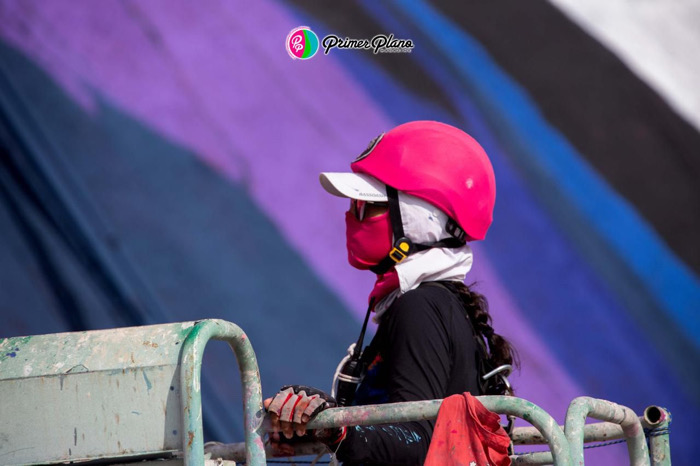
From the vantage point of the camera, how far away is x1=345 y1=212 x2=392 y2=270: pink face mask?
7.23 feet

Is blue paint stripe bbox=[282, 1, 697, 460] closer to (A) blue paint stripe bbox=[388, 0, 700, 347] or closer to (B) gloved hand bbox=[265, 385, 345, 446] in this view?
(A) blue paint stripe bbox=[388, 0, 700, 347]

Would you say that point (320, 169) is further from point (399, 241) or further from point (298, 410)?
point (298, 410)

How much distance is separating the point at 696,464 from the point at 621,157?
1.47 metres

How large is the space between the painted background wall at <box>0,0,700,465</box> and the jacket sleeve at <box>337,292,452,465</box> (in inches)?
85.2

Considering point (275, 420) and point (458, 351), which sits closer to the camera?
point (275, 420)

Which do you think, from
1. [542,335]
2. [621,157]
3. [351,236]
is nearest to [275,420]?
[351,236]

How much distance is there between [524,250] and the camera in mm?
4152

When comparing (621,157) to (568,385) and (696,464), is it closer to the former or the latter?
(568,385)

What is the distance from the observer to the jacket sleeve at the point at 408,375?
1777mm

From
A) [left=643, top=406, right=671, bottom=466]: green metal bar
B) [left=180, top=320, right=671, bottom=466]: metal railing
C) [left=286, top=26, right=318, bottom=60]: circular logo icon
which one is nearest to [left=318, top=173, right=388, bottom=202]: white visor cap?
[left=180, top=320, right=671, bottom=466]: metal railing

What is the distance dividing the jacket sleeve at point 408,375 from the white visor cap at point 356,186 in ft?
1.04

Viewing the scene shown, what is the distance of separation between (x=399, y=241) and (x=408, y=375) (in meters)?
0.41

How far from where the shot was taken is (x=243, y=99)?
4.23m

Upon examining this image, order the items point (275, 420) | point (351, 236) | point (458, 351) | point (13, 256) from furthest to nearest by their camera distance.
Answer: point (13, 256) < point (351, 236) < point (458, 351) < point (275, 420)
